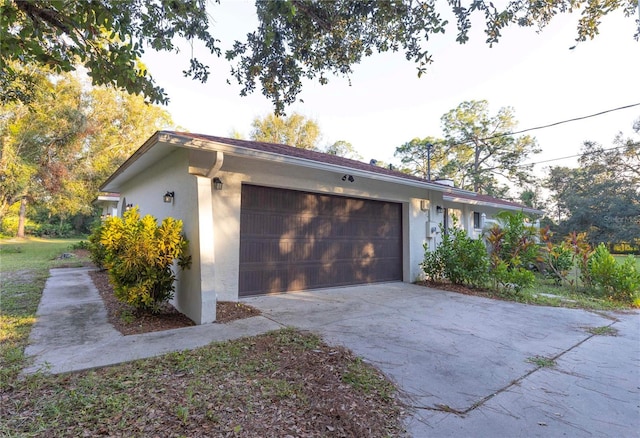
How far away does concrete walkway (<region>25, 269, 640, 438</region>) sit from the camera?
7.83 feet

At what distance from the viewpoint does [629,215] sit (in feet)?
79.0

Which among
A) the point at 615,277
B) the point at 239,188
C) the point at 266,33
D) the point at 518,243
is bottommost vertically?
the point at 615,277

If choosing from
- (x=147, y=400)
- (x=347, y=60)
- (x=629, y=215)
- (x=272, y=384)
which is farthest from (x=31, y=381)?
(x=629, y=215)

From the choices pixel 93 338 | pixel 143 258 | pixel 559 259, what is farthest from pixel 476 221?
pixel 93 338

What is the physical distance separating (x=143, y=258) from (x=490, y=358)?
4.46 m

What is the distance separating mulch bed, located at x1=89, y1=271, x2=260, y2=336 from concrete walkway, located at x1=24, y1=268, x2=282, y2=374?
129 mm

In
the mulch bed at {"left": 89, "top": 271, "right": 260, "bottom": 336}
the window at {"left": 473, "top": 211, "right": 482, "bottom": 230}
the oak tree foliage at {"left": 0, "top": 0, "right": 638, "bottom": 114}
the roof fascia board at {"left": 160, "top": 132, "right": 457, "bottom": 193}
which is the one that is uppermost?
the oak tree foliage at {"left": 0, "top": 0, "right": 638, "bottom": 114}

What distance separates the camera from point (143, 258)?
436cm

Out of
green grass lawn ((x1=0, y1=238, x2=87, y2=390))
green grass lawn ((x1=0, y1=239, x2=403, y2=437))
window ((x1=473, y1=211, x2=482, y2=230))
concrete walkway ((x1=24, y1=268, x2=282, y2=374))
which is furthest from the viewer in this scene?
window ((x1=473, y1=211, x2=482, y2=230))

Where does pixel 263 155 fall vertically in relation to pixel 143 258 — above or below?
above

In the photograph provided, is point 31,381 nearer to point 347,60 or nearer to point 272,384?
point 272,384

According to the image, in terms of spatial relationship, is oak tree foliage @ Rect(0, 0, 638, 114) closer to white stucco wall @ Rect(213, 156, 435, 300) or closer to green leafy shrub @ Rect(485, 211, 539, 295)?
white stucco wall @ Rect(213, 156, 435, 300)

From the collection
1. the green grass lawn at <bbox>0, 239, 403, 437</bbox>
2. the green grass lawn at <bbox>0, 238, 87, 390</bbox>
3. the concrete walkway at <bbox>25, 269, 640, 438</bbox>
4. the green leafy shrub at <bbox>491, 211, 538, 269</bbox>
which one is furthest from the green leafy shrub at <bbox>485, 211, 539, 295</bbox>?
the green grass lawn at <bbox>0, 238, 87, 390</bbox>

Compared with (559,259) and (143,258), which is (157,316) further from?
(559,259)
